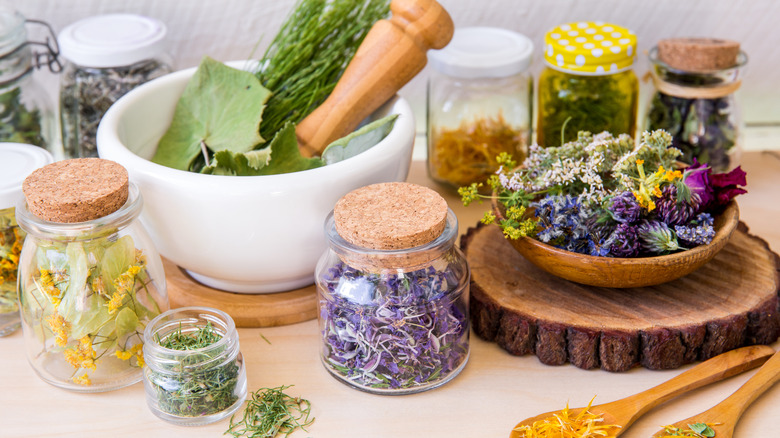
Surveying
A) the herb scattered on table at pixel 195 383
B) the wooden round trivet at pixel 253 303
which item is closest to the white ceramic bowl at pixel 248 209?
the wooden round trivet at pixel 253 303

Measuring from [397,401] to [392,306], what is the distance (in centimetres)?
11

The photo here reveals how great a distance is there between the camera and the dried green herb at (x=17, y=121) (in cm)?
111

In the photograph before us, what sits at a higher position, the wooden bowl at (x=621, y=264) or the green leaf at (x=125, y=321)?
the wooden bowl at (x=621, y=264)

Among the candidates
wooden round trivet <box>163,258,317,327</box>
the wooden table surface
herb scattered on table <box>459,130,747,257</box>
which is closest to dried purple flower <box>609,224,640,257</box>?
herb scattered on table <box>459,130,747,257</box>

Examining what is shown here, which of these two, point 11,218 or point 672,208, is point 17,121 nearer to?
point 11,218

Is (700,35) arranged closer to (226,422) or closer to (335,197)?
(335,197)

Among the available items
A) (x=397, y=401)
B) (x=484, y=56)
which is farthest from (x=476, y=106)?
(x=397, y=401)

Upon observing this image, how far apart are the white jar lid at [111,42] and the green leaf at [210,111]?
15cm

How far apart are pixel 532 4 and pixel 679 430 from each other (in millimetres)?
783

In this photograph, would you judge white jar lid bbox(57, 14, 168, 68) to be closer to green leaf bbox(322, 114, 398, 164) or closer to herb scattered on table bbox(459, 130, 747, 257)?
green leaf bbox(322, 114, 398, 164)

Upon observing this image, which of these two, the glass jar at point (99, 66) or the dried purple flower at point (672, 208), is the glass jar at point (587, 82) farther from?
the glass jar at point (99, 66)

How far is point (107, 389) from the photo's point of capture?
832 mm

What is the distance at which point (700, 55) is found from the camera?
3.53 feet

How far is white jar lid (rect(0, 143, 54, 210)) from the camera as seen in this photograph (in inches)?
33.7
